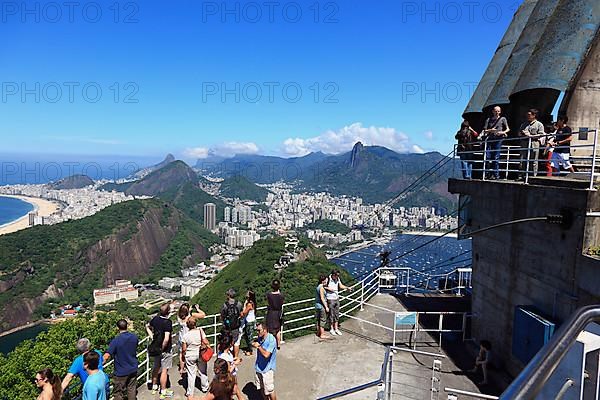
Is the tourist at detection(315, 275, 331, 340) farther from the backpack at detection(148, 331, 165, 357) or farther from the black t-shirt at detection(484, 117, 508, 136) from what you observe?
the black t-shirt at detection(484, 117, 508, 136)

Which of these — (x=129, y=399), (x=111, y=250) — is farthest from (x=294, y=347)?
(x=111, y=250)

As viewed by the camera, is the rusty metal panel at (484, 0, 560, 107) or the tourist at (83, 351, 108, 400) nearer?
the tourist at (83, 351, 108, 400)

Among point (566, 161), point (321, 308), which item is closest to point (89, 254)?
point (321, 308)

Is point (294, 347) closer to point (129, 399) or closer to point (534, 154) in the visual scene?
point (129, 399)

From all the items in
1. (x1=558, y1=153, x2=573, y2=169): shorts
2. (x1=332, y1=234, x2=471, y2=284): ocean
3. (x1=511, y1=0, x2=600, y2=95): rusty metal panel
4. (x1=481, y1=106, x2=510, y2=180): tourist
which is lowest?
(x1=332, y1=234, x2=471, y2=284): ocean

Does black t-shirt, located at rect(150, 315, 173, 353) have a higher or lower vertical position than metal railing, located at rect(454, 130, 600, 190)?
lower

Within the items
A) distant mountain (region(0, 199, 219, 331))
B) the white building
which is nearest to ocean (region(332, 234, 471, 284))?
the white building
